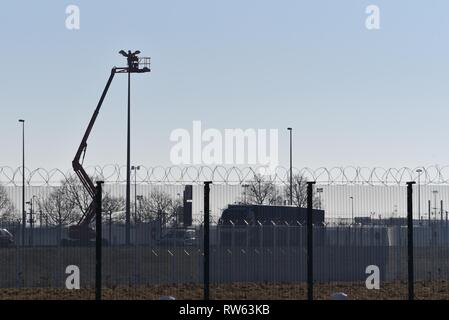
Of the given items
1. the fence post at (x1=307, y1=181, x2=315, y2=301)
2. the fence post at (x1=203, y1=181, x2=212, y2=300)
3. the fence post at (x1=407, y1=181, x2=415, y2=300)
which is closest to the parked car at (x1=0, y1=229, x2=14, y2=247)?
the fence post at (x1=203, y1=181, x2=212, y2=300)

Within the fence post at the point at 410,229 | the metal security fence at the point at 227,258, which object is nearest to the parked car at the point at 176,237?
the metal security fence at the point at 227,258

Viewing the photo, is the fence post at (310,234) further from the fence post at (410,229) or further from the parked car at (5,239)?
the parked car at (5,239)

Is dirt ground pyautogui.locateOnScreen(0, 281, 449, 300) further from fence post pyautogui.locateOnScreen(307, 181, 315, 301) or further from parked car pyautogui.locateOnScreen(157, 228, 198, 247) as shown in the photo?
parked car pyautogui.locateOnScreen(157, 228, 198, 247)

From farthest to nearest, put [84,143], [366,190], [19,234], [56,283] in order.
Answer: [84,143], [19,234], [56,283], [366,190]

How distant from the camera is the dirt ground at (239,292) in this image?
2270 cm

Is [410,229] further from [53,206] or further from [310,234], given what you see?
[53,206]

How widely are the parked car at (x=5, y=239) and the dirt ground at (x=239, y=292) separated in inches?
199

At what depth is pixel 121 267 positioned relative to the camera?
1200 inches
